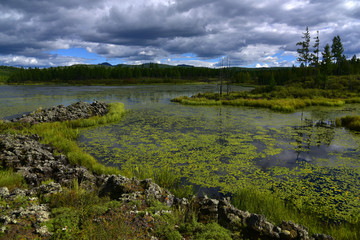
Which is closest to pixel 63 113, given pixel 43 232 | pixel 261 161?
pixel 261 161

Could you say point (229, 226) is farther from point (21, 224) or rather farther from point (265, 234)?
point (21, 224)

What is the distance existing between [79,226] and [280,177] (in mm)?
8373

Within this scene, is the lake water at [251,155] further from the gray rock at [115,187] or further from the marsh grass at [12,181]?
the marsh grass at [12,181]

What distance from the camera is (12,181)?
782 centimetres

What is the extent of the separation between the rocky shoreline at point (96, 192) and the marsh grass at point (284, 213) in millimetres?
735

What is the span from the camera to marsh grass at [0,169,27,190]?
299 inches

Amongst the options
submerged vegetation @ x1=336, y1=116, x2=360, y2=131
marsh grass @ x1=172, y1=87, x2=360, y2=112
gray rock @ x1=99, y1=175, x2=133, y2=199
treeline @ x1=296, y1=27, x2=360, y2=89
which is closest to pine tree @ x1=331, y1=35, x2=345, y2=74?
treeline @ x1=296, y1=27, x2=360, y2=89

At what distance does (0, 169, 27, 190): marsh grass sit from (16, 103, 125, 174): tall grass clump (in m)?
2.77

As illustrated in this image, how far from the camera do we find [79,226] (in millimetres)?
5203

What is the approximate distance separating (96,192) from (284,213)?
20.2ft

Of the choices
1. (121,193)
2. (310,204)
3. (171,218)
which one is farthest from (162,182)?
(310,204)

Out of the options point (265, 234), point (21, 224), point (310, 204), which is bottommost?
point (310, 204)

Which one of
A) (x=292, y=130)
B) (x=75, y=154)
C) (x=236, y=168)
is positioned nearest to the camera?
(x=236, y=168)

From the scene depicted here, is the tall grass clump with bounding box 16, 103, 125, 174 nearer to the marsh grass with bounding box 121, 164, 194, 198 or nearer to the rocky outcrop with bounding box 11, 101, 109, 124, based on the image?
the marsh grass with bounding box 121, 164, 194, 198
